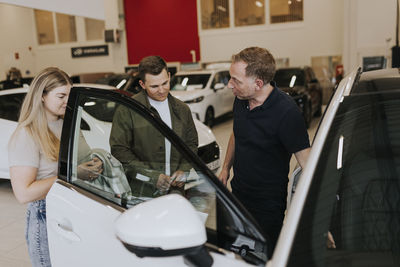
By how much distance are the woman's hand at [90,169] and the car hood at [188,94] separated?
7.52 meters

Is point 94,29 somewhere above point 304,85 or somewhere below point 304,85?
above

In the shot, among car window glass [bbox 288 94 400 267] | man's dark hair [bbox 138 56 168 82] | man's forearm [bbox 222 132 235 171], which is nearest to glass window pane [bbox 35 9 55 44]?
man's dark hair [bbox 138 56 168 82]

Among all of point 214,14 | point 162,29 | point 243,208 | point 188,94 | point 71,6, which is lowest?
point 188,94

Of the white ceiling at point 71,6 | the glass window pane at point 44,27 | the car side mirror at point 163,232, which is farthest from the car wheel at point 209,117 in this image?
the glass window pane at point 44,27

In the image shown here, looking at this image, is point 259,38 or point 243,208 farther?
point 259,38

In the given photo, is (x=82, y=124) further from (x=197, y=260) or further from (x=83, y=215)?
(x=197, y=260)

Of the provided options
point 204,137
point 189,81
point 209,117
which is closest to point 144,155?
point 204,137

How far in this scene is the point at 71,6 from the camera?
9.32m

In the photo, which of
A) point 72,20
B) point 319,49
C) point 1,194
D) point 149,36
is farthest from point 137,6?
point 1,194

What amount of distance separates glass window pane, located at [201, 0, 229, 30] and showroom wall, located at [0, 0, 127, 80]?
4.21 m

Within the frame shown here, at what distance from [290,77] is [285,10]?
6.98 metres

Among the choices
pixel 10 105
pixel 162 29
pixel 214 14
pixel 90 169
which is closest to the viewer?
pixel 90 169

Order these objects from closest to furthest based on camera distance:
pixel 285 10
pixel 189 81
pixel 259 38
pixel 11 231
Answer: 1. pixel 11 231
2. pixel 189 81
3. pixel 285 10
4. pixel 259 38

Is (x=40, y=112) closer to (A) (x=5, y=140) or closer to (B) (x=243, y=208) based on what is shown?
(B) (x=243, y=208)
